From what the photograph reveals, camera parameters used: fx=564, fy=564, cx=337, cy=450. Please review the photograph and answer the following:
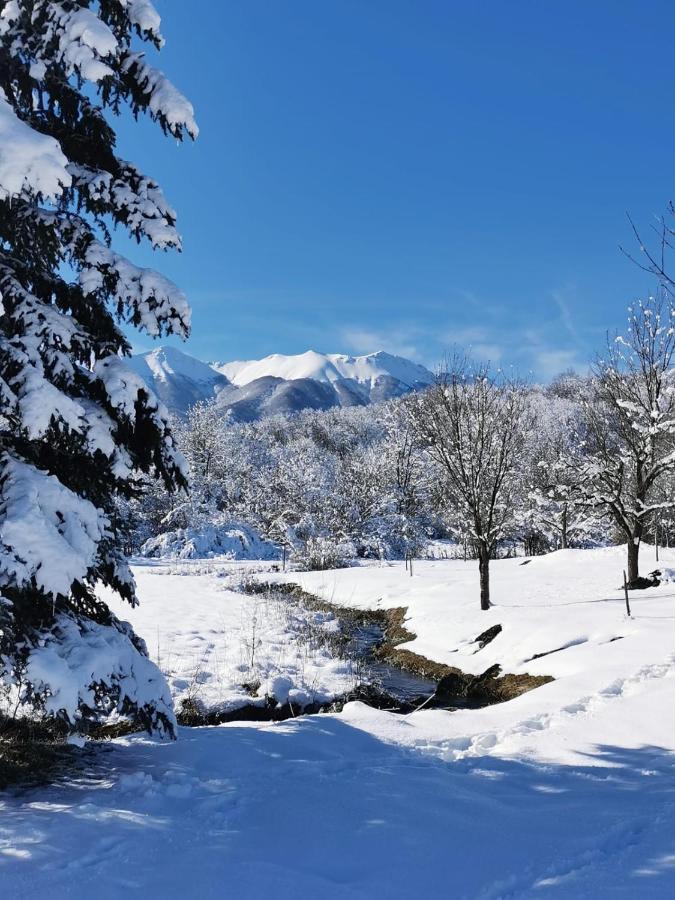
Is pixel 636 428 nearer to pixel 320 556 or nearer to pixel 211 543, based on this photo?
pixel 320 556

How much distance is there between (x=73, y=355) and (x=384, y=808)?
419 cm

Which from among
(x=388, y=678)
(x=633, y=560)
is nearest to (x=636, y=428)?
(x=633, y=560)

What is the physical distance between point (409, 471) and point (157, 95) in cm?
3425

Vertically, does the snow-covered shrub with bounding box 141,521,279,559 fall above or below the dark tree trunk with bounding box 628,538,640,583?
below

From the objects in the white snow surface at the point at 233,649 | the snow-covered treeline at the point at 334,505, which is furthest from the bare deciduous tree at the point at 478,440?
the snow-covered treeline at the point at 334,505

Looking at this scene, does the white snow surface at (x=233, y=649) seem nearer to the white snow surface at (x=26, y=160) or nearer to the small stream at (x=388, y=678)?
the small stream at (x=388, y=678)

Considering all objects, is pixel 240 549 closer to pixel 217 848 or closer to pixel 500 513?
pixel 500 513

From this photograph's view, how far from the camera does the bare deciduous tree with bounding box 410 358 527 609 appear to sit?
46.4ft

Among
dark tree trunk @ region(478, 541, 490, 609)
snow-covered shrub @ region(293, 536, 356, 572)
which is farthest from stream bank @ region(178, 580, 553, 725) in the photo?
snow-covered shrub @ region(293, 536, 356, 572)

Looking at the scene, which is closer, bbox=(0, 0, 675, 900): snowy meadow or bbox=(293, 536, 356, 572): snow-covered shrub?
bbox=(0, 0, 675, 900): snowy meadow

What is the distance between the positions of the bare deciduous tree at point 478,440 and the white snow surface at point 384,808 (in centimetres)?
641

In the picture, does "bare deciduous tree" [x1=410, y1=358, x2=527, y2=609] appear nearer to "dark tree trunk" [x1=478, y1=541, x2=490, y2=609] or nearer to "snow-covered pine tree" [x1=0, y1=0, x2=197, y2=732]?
"dark tree trunk" [x1=478, y1=541, x2=490, y2=609]

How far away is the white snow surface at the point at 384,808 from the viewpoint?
10.0ft

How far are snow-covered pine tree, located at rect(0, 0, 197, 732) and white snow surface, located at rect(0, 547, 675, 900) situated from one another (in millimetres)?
668
